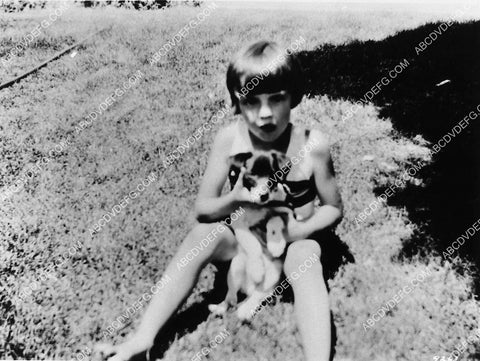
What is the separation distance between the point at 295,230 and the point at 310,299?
41cm

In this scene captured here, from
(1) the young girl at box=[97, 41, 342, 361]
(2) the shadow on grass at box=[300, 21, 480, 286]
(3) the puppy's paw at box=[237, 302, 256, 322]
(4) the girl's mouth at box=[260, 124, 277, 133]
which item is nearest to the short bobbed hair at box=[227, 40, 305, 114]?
(1) the young girl at box=[97, 41, 342, 361]

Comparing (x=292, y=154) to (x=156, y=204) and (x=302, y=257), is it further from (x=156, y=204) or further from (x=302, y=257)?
(x=156, y=204)

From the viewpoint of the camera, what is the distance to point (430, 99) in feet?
16.4

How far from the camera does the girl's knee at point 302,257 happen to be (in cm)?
239

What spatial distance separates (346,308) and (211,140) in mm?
2382

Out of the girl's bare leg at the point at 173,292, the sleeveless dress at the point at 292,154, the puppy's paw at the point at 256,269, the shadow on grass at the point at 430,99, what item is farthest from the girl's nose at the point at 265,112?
the shadow on grass at the point at 430,99

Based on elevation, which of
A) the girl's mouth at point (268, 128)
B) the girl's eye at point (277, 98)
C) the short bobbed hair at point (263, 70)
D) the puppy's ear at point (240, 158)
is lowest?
the puppy's ear at point (240, 158)

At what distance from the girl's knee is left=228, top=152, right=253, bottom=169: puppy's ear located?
0.56 m

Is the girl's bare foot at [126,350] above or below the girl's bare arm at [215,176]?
below

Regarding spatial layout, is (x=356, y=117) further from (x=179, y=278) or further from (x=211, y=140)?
(x=179, y=278)

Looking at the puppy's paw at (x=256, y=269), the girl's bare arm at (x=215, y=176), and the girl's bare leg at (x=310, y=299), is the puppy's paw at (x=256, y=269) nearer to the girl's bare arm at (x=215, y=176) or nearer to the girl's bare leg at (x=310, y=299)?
the girl's bare leg at (x=310, y=299)

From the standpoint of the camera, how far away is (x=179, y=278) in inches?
96.2

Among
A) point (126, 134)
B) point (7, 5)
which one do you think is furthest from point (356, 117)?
point (7, 5)

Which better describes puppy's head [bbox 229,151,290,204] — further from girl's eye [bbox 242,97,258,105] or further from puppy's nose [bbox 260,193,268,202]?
girl's eye [bbox 242,97,258,105]
